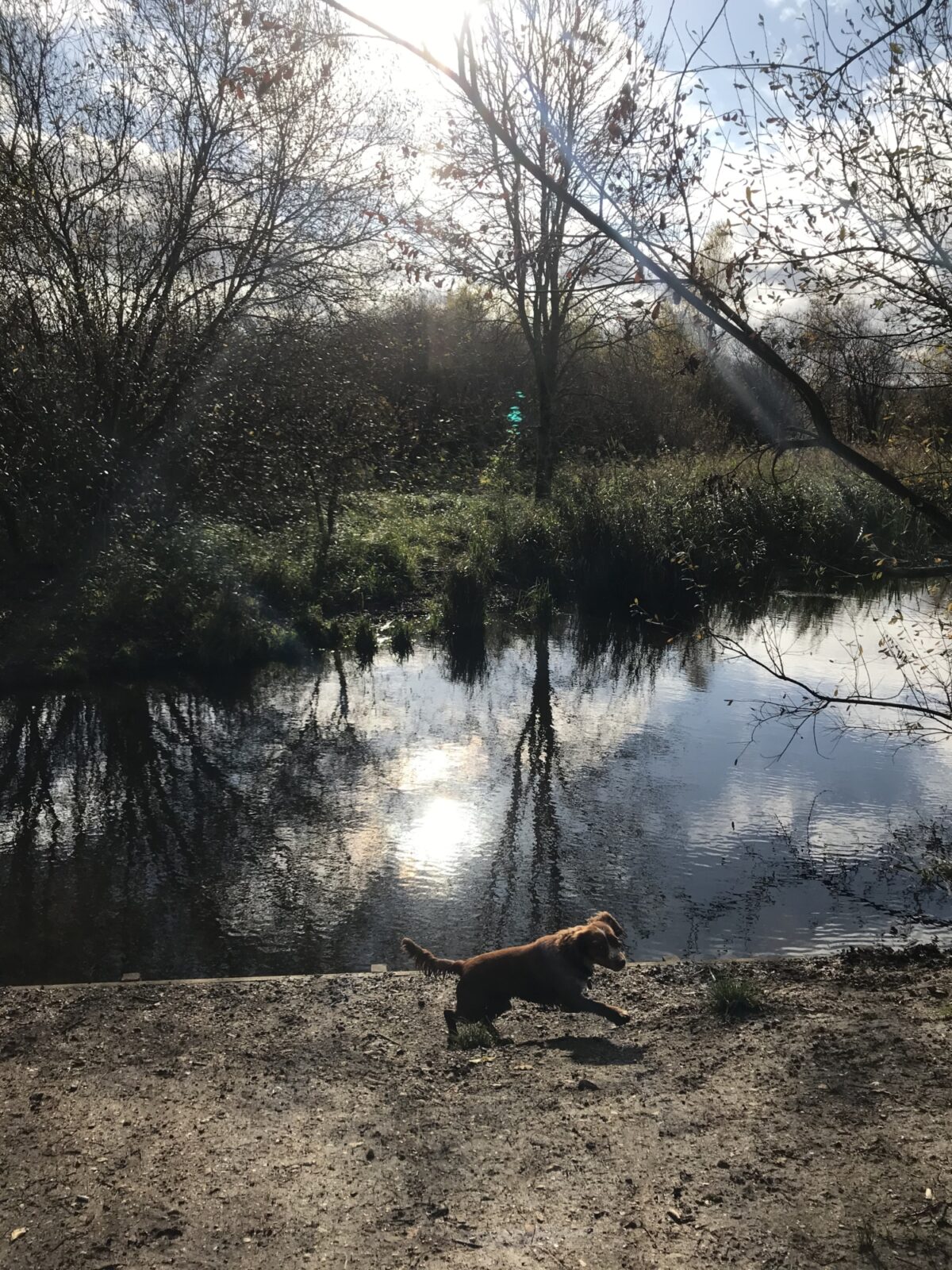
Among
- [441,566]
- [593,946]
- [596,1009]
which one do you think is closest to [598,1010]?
[596,1009]

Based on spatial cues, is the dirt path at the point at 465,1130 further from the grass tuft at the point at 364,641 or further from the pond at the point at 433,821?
the grass tuft at the point at 364,641

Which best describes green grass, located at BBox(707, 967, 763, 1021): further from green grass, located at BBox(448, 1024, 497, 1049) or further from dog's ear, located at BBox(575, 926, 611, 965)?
green grass, located at BBox(448, 1024, 497, 1049)

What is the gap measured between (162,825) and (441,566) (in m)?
10.4

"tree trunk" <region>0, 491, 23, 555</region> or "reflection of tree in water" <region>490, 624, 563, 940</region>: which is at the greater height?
"tree trunk" <region>0, 491, 23, 555</region>

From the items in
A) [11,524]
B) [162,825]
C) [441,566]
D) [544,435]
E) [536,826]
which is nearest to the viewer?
[536,826]

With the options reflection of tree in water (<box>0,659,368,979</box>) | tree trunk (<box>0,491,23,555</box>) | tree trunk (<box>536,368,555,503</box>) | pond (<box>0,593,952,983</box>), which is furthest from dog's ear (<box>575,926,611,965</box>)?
tree trunk (<box>536,368,555,503</box>)

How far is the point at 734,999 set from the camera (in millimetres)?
4789

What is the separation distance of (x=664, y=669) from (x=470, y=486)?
11336mm

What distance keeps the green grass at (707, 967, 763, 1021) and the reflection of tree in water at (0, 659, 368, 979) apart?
2.33 meters

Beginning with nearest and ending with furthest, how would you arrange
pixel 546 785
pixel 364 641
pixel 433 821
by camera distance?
pixel 433 821, pixel 546 785, pixel 364 641

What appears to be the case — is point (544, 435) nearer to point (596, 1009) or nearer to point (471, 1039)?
point (596, 1009)

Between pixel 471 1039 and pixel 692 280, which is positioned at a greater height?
pixel 692 280

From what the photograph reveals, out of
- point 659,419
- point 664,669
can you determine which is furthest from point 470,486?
point 664,669

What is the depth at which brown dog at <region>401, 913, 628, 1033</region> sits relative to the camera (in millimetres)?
4652
